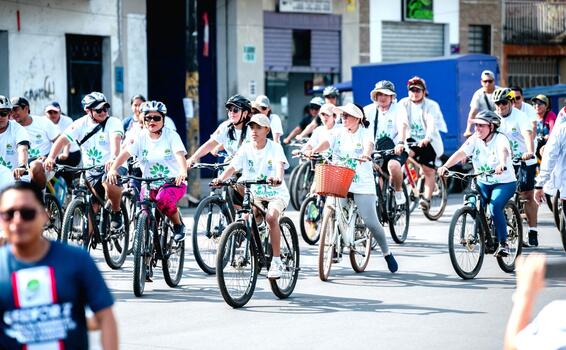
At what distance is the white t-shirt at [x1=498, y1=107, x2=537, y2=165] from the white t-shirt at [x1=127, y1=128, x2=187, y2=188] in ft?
15.4

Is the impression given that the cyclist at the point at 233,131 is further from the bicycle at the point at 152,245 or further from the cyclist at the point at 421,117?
the cyclist at the point at 421,117

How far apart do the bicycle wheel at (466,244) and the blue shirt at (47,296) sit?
23.9 ft

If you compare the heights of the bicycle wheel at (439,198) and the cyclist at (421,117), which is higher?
the cyclist at (421,117)

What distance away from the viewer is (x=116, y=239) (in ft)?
41.7

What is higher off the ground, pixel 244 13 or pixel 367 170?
pixel 244 13

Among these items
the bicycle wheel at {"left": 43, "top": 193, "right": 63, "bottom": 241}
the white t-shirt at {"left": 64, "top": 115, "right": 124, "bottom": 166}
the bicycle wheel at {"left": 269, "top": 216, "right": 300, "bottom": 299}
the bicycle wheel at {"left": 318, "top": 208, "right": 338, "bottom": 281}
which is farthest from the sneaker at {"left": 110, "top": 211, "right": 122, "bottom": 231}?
the bicycle wheel at {"left": 269, "top": 216, "right": 300, "bottom": 299}

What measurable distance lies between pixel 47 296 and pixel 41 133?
404 inches

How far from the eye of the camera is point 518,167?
15.0 meters

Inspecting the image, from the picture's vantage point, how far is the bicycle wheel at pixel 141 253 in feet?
35.2

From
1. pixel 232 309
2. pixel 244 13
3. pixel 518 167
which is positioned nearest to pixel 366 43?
pixel 244 13

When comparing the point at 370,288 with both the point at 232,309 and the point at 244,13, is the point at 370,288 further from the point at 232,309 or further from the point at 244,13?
the point at 244,13

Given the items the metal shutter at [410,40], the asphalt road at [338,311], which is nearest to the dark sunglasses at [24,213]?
the asphalt road at [338,311]

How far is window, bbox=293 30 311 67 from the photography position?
105ft

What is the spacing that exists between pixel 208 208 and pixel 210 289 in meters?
0.81
